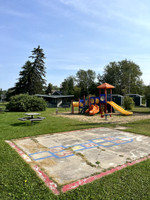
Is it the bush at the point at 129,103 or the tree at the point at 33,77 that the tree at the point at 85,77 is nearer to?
the tree at the point at 33,77

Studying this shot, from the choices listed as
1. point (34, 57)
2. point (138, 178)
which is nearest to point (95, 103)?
point (138, 178)

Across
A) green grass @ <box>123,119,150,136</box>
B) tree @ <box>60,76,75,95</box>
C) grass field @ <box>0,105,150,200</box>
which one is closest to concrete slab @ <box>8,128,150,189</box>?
grass field @ <box>0,105,150,200</box>

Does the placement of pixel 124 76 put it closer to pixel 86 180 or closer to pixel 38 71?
pixel 38 71

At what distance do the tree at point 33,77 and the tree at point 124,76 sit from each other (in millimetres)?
25772

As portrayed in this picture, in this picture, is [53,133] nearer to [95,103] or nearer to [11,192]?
[11,192]

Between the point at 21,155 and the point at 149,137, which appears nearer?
the point at 21,155

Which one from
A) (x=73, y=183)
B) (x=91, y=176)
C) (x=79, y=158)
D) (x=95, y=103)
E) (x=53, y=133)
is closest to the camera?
(x=73, y=183)

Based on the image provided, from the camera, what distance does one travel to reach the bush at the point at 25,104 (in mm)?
20203

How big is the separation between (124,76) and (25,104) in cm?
3988

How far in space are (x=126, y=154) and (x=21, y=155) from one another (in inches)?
134

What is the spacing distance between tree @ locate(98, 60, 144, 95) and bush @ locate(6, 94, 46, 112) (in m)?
35.7

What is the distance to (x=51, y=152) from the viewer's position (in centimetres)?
510

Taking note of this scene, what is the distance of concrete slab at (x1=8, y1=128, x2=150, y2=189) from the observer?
3763 millimetres

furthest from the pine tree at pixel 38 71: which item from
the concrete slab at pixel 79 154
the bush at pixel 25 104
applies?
the concrete slab at pixel 79 154
